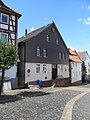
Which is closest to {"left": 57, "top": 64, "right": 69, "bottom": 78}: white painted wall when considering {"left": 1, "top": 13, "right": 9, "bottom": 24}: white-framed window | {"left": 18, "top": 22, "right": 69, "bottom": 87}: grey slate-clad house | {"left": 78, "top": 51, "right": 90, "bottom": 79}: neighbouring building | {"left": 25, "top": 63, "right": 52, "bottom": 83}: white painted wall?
{"left": 18, "top": 22, "right": 69, "bottom": 87}: grey slate-clad house

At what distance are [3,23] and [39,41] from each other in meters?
8.88

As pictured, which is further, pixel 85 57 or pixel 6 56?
pixel 85 57

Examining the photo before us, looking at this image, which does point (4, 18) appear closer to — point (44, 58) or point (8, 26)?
point (8, 26)

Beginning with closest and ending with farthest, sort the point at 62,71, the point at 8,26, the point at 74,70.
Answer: the point at 8,26 → the point at 62,71 → the point at 74,70

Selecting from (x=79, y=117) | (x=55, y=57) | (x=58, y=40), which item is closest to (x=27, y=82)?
(x=55, y=57)

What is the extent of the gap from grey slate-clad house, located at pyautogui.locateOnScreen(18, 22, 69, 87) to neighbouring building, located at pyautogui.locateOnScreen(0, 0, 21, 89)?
372 cm

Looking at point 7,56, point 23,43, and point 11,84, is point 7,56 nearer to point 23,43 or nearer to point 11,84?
point 11,84

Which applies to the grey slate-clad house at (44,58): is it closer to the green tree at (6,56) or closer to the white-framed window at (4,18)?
the white-framed window at (4,18)

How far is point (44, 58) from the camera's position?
3531 centimetres

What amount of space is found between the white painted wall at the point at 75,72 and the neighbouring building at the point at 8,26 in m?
24.2

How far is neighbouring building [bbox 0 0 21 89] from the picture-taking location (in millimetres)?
26906

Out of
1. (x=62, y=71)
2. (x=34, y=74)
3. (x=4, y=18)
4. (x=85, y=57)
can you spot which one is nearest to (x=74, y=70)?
(x=62, y=71)

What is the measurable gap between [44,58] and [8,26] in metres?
9.99

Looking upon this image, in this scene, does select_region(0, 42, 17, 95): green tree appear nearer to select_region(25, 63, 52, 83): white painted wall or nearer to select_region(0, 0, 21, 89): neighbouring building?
select_region(0, 0, 21, 89): neighbouring building
